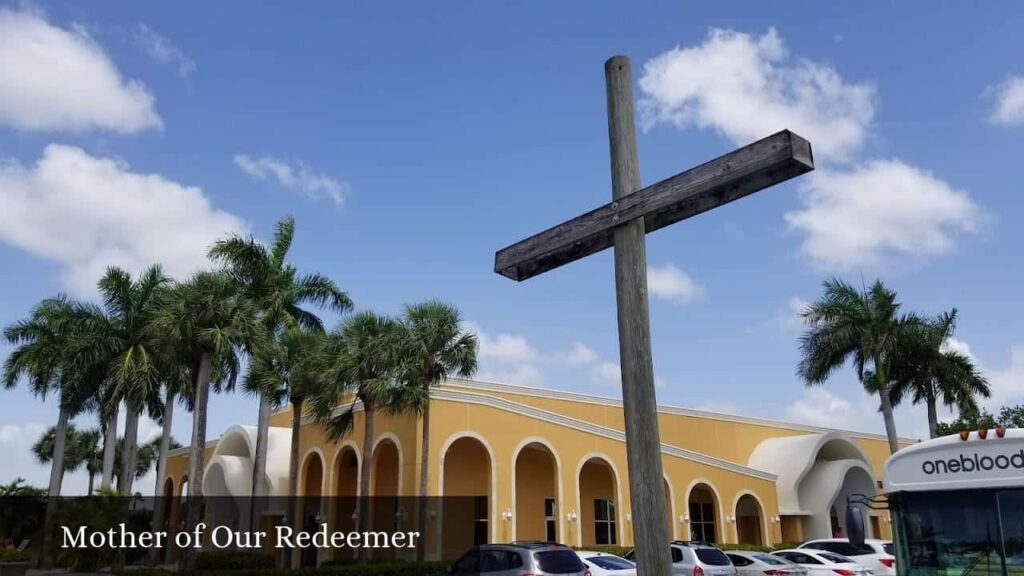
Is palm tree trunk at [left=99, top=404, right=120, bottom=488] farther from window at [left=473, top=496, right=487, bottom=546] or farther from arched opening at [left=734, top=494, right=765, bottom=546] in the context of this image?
arched opening at [left=734, top=494, right=765, bottom=546]

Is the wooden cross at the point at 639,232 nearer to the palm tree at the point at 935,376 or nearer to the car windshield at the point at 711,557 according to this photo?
the car windshield at the point at 711,557

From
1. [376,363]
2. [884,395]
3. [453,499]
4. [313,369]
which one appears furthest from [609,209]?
[884,395]

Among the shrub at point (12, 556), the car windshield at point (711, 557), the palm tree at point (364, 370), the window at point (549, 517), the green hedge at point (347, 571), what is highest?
the palm tree at point (364, 370)

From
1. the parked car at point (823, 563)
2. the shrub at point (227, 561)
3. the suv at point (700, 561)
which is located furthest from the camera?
the shrub at point (227, 561)

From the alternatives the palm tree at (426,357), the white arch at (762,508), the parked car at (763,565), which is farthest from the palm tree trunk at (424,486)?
the white arch at (762,508)

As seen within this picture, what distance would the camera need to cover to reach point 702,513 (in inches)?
1542

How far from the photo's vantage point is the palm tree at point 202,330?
90.5ft

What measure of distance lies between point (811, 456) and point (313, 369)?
2608 cm

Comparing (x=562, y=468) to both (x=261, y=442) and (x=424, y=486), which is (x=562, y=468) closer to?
(x=424, y=486)

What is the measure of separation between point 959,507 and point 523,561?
1003cm

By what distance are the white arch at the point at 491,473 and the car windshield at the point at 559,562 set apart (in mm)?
12763

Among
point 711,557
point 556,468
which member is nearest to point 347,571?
point 556,468

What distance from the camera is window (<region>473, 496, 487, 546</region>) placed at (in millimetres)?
33344

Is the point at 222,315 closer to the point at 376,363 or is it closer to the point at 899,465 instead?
the point at 376,363
